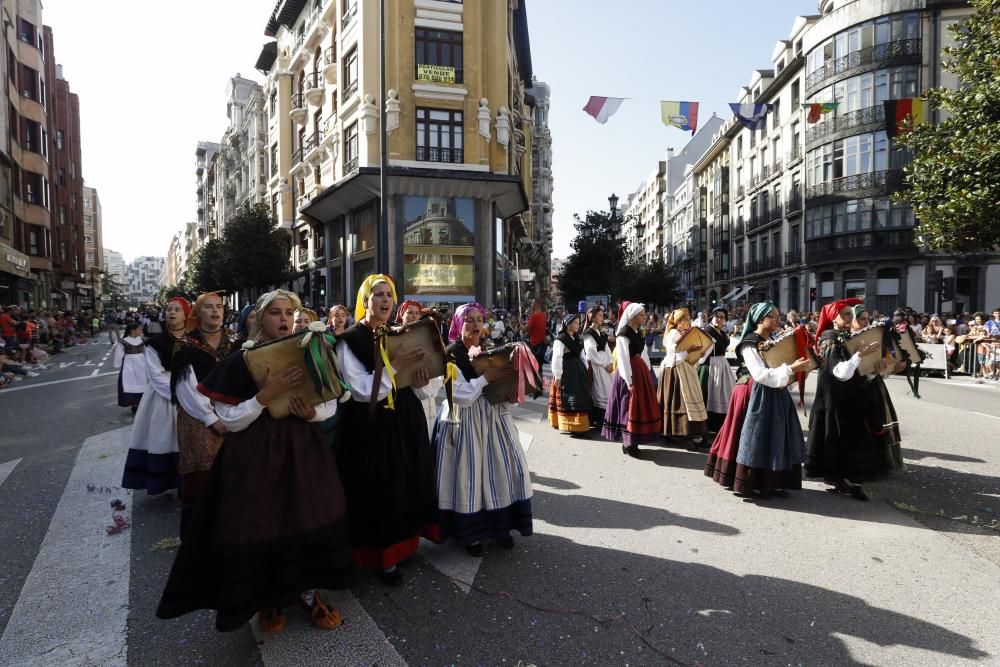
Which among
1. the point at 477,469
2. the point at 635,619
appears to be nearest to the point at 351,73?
the point at 477,469

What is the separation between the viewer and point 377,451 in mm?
3543

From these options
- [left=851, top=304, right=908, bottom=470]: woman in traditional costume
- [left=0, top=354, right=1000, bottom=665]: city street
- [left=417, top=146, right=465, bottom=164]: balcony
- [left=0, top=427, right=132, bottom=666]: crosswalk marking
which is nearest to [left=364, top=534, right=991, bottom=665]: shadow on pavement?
[left=0, top=354, right=1000, bottom=665]: city street

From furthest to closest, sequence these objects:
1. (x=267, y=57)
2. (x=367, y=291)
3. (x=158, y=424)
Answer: (x=267, y=57)
(x=158, y=424)
(x=367, y=291)

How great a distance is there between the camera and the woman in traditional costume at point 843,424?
17.6 ft

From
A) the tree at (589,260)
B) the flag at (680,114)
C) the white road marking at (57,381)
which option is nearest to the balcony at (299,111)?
the tree at (589,260)

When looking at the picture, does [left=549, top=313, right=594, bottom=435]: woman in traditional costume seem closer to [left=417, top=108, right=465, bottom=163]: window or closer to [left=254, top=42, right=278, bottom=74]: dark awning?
[left=417, top=108, right=465, bottom=163]: window

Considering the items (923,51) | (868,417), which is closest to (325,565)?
(868,417)

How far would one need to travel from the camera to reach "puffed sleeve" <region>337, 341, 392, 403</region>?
3438 millimetres

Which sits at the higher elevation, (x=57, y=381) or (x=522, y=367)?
(x=522, y=367)

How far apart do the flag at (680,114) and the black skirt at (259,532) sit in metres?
16.1

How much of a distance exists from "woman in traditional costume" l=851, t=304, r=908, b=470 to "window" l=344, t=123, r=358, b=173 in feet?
73.2

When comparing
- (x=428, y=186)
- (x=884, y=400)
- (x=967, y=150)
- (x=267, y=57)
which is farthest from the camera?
(x=267, y=57)

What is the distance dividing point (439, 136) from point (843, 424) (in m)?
21.4

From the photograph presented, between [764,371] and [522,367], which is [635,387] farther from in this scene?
[522,367]
